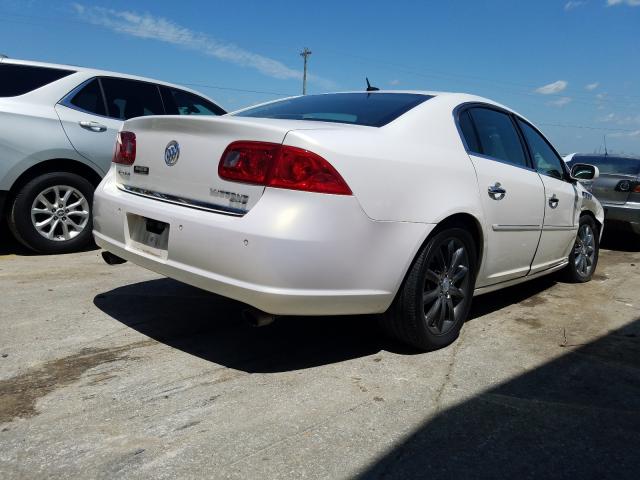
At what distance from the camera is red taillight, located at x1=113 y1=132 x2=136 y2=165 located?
3.28 m

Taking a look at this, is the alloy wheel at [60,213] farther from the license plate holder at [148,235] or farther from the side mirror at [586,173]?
the side mirror at [586,173]

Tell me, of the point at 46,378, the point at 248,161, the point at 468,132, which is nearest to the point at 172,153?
the point at 248,161

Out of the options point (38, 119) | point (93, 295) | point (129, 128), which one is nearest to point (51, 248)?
point (38, 119)

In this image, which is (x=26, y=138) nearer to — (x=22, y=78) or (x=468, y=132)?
(x=22, y=78)

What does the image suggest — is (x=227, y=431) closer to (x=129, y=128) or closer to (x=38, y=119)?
(x=129, y=128)

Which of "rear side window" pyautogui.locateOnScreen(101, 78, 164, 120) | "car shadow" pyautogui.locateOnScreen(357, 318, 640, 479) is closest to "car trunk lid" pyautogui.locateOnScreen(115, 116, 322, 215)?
"car shadow" pyautogui.locateOnScreen(357, 318, 640, 479)

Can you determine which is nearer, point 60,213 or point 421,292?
point 421,292

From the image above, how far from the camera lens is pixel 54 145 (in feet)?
16.6

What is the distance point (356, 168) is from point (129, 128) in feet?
4.99

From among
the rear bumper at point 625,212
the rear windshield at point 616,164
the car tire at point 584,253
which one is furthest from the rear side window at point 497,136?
the rear windshield at point 616,164

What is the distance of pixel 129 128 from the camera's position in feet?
11.0

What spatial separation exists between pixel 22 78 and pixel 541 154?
446 centimetres

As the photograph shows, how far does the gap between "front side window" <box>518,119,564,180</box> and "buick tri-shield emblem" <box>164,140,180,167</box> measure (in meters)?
2.62

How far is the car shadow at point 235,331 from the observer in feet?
10.0
